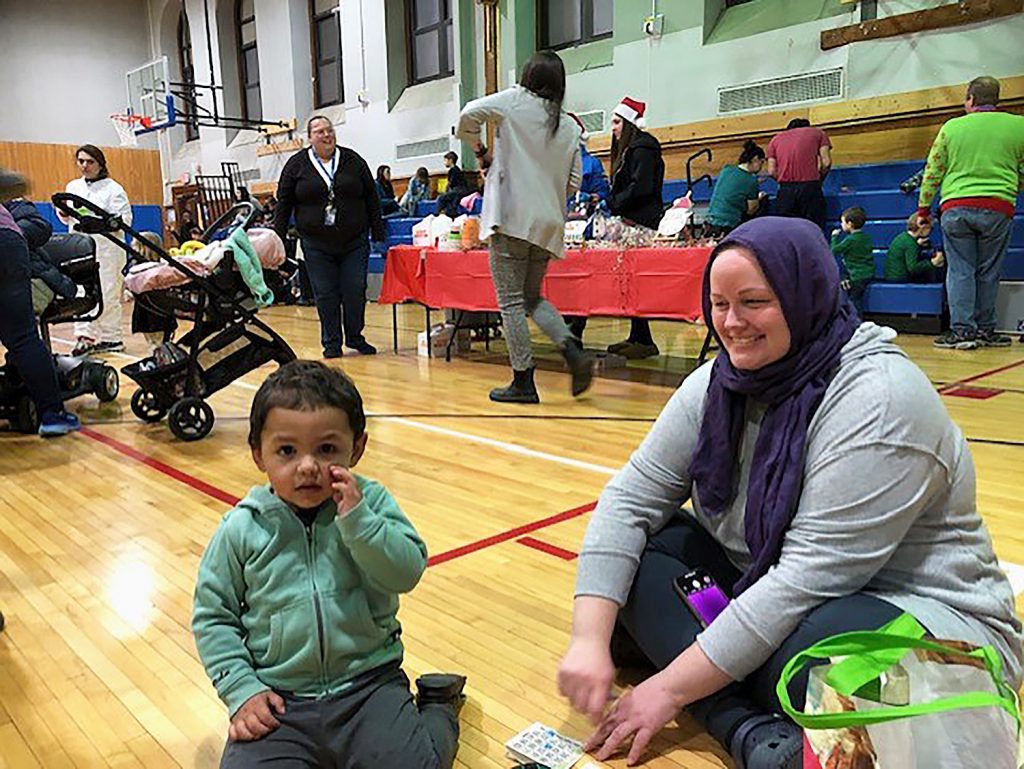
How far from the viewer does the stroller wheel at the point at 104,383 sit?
4.07m

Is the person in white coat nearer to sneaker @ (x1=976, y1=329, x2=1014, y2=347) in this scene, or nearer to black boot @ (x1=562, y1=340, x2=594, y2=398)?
black boot @ (x1=562, y1=340, x2=594, y2=398)

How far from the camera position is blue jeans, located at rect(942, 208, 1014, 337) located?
516 centimetres

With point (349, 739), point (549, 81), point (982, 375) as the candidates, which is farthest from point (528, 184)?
point (349, 739)

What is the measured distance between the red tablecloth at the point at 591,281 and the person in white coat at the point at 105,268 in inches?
76.0

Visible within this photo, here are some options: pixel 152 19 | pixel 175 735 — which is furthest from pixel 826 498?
pixel 152 19

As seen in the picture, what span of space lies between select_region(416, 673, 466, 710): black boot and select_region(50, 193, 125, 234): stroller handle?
251 cm

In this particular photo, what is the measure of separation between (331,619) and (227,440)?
2.40m

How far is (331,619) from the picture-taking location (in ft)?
4.11

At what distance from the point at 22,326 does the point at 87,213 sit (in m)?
0.51

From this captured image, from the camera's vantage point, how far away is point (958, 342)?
530 centimetres

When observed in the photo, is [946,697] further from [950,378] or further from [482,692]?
[950,378]

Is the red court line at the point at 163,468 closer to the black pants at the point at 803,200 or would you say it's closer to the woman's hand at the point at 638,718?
the woman's hand at the point at 638,718

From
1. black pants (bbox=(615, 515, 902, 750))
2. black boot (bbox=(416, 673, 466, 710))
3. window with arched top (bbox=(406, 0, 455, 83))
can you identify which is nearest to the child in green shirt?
black boot (bbox=(416, 673, 466, 710))

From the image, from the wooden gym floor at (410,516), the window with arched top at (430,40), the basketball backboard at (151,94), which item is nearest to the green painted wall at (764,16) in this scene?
the window with arched top at (430,40)
